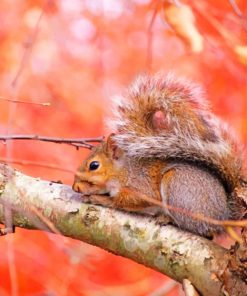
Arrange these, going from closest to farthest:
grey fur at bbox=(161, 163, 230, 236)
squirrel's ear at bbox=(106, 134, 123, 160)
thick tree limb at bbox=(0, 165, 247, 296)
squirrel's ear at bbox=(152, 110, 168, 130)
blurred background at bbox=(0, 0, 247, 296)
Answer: thick tree limb at bbox=(0, 165, 247, 296) < grey fur at bbox=(161, 163, 230, 236) < squirrel's ear at bbox=(152, 110, 168, 130) < squirrel's ear at bbox=(106, 134, 123, 160) < blurred background at bbox=(0, 0, 247, 296)

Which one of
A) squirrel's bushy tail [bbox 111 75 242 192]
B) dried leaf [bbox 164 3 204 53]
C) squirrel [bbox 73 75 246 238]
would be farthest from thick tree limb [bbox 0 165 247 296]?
dried leaf [bbox 164 3 204 53]

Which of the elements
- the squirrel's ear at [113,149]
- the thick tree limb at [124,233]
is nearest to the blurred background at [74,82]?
the squirrel's ear at [113,149]

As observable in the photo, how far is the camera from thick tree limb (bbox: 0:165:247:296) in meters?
2.25

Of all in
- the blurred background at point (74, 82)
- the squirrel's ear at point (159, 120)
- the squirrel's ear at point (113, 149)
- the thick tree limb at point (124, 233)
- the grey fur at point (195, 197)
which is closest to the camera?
the thick tree limb at point (124, 233)

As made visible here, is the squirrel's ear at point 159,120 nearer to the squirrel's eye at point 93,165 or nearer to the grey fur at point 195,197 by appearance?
the grey fur at point 195,197

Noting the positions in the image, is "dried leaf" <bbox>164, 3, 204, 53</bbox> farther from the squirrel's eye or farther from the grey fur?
the squirrel's eye

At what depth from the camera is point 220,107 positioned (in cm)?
499

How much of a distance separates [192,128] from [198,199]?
11.0 inches

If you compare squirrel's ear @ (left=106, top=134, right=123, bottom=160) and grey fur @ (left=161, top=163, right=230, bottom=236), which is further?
squirrel's ear @ (left=106, top=134, right=123, bottom=160)

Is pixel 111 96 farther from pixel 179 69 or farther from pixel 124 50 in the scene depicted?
pixel 124 50

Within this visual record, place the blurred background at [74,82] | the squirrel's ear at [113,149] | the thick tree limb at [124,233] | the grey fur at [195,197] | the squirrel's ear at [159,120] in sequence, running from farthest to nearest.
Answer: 1. the blurred background at [74,82]
2. the squirrel's ear at [113,149]
3. the squirrel's ear at [159,120]
4. the grey fur at [195,197]
5. the thick tree limb at [124,233]

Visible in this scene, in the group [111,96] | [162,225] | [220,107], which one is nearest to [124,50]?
[220,107]

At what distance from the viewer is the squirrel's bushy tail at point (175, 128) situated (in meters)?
2.77

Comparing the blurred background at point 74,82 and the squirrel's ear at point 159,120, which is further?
the blurred background at point 74,82
